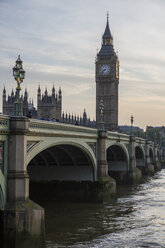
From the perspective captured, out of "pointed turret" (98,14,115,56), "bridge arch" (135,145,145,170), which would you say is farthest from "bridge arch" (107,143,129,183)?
"pointed turret" (98,14,115,56)

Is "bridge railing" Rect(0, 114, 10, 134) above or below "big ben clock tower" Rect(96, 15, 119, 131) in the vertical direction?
below

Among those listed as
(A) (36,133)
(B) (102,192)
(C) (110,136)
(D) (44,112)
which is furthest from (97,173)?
(D) (44,112)

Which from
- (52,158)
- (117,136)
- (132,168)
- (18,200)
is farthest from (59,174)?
(132,168)

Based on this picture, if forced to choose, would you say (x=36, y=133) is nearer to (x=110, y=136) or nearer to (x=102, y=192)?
(x=102, y=192)

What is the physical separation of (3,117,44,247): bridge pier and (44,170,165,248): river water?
2345mm

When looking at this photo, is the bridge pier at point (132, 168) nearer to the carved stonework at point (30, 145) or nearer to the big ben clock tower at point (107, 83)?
the carved stonework at point (30, 145)

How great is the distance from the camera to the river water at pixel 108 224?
21.0 m

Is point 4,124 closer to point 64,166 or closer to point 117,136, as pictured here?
point 64,166

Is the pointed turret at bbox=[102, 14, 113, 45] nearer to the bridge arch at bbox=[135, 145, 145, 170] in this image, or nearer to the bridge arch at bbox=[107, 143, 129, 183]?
the bridge arch at bbox=[135, 145, 145, 170]

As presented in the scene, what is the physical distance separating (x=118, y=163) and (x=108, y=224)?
2688cm

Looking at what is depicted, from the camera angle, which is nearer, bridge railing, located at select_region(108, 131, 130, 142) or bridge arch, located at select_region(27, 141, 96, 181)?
bridge arch, located at select_region(27, 141, 96, 181)

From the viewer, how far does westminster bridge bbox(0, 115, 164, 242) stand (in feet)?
60.0

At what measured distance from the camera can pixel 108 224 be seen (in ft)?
82.7

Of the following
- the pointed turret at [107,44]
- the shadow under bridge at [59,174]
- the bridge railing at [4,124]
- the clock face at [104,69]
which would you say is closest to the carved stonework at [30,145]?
the bridge railing at [4,124]
